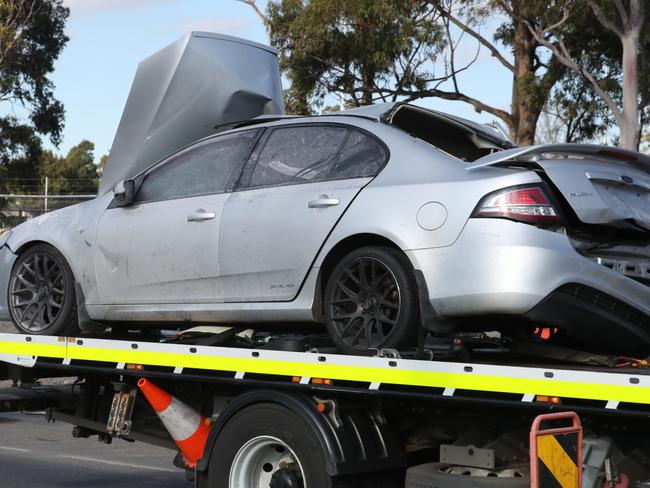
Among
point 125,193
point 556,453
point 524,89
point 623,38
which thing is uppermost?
point 623,38

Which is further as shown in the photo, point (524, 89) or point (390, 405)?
point (524, 89)

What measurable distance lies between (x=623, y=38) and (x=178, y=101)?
14599mm

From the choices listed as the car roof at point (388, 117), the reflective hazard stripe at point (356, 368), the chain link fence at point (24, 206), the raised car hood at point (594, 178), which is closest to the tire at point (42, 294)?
the reflective hazard stripe at point (356, 368)

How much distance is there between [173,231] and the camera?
677 centimetres

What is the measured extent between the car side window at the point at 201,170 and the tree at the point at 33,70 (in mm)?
29168

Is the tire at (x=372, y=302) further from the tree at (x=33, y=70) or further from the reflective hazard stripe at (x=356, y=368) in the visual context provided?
the tree at (x=33, y=70)

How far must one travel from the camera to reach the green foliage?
23.8 m

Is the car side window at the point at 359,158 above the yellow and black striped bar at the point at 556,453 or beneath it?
above

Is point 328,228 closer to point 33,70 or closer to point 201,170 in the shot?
point 201,170

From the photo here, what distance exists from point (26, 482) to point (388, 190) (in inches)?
175

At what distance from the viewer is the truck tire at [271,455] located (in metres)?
5.29

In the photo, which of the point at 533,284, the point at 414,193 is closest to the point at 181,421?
the point at 414,193

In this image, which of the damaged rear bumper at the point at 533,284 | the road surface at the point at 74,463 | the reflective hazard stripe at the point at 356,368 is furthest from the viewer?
the road surface at the point at 74,463

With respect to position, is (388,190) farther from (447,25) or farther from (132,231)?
(447,25)
